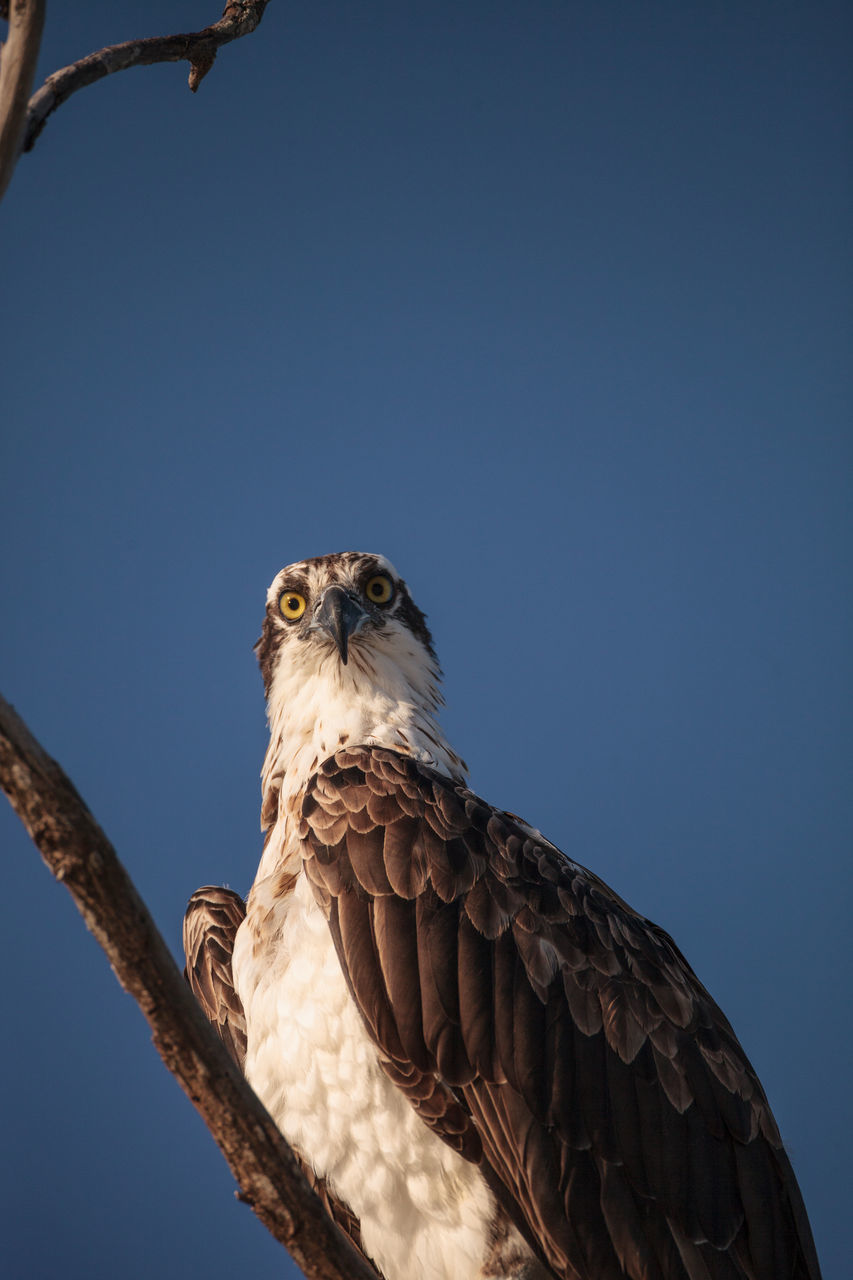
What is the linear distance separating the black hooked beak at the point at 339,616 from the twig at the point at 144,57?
1860 mm

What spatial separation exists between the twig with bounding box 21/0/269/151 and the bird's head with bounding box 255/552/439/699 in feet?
6.19

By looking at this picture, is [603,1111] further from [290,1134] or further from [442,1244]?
[290,1134]

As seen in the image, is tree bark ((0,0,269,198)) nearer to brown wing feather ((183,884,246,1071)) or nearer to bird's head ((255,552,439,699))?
bird's head ((255,552,439,699))

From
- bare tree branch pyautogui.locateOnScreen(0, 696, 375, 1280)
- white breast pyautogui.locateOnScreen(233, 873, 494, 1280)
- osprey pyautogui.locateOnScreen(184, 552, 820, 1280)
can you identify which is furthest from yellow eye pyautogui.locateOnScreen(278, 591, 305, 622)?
bare tree branch pyautogui.locateOnScreen(0, 696, 375, 1280)

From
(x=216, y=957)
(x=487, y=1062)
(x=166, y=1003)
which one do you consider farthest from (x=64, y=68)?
(x=216, y=957)

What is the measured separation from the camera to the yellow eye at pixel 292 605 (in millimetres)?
4376

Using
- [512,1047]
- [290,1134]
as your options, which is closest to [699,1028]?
[512,1047]

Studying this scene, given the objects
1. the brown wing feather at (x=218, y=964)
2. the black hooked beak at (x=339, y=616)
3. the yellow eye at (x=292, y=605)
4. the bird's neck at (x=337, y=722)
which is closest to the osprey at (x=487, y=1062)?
the brown wing feather at (x=218, y=964)

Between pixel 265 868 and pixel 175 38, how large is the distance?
2.61 metres

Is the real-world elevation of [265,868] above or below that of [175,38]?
below

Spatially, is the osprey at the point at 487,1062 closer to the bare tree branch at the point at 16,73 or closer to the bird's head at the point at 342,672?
the bird's head at the point at 342,672

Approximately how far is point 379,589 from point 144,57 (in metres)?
2.24

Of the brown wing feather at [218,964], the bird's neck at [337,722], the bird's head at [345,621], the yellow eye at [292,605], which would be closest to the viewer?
the brown wing feather at [218,964]

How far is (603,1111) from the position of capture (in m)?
3.01
